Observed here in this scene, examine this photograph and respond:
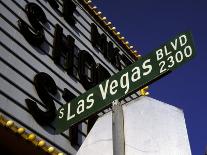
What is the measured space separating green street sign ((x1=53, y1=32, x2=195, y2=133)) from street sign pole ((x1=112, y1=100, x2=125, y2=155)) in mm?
298

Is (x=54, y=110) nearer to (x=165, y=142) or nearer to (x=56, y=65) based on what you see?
(x=56, y=65)

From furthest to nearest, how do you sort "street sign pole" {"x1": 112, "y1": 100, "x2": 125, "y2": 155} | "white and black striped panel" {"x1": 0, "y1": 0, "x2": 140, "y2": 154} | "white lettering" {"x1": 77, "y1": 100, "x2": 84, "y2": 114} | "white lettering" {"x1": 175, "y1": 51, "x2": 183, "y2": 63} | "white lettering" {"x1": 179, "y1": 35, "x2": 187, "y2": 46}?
1. "white and black striped panel" {"x1": 0, "y1": 0, "x2": 140, "y2": 154}
2. "white lettering" {"x1": 77, "y1": 100, "x2": 84, "y2": 114}
3. "white lettering" {"x1": 179, "y1": 35, "x2": 187, "y2": 46}
4. "white lettering" {"x1": 175, "y1": 51, "x2": 183, "y2": 63}
5. "street sign pole" {"x1": 112, "y1": 100, "x2": 125, "y2": 155}

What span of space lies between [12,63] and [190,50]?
4.74 metres

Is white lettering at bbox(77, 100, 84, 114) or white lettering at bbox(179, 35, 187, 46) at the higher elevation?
white lettering at bbox(179, 35, 187, 46)

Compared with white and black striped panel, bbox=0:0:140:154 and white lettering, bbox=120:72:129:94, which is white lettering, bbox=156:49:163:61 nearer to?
white lettering, bbox=120:72:129:94

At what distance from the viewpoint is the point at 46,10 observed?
1011cm

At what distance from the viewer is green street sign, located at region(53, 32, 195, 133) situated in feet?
12.6

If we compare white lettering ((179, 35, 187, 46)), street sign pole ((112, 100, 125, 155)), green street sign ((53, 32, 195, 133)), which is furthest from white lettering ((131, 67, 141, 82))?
white lettering ((179, 35, 187, 46))

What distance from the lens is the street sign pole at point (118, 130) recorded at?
3.13 meters

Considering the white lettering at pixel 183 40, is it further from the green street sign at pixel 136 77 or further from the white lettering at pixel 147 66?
the white lettering at pixel 147 66

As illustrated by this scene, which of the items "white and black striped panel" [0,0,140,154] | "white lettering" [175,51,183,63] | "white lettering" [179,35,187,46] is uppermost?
"white and black striped panel" [0,0,140,154]

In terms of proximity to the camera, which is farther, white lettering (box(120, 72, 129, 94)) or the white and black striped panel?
the white and black striped panel

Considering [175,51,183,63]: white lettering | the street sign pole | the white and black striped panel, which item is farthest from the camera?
the white and black striped panel

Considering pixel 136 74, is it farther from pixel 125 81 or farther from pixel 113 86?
pixel 113 86
